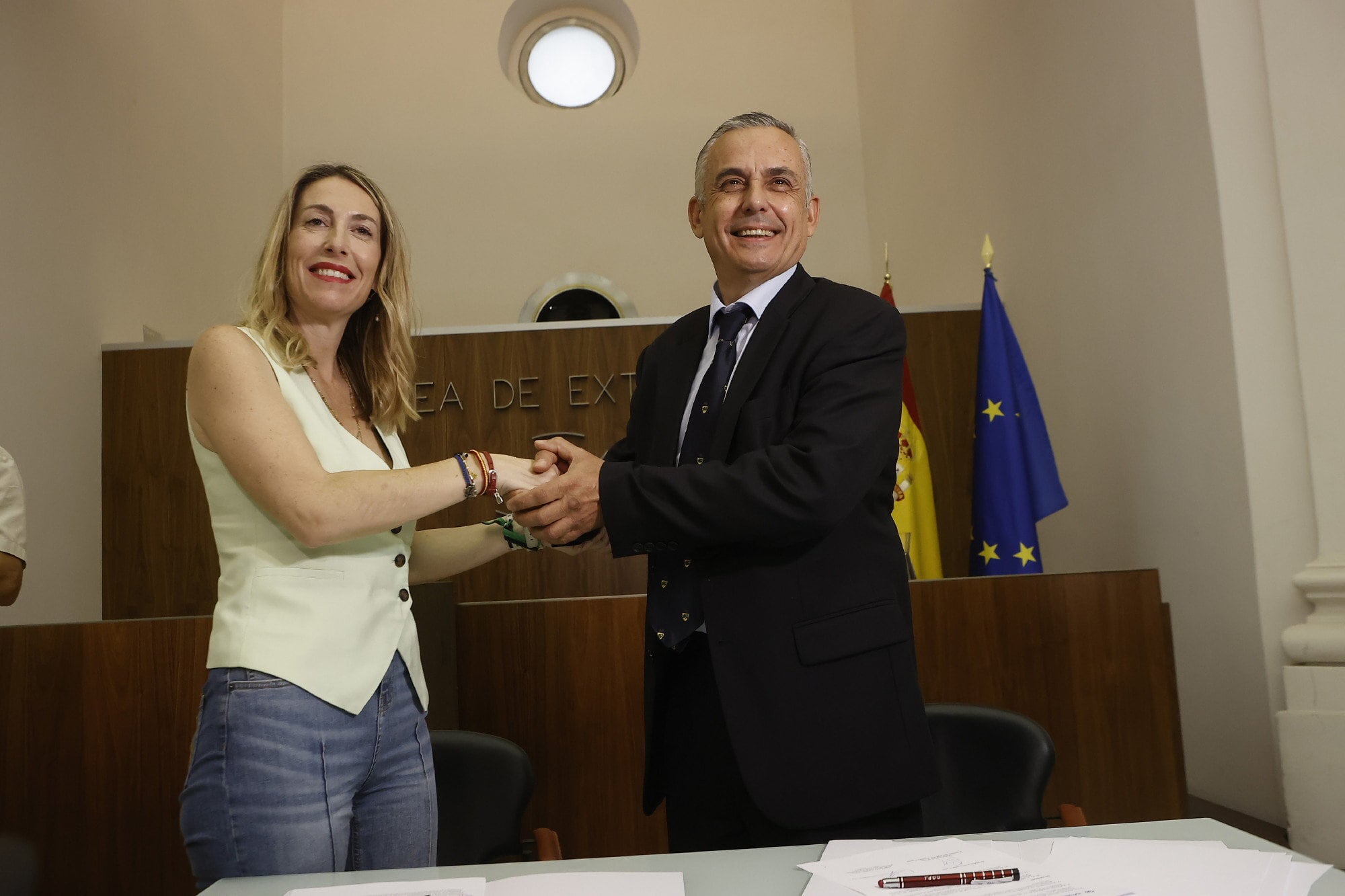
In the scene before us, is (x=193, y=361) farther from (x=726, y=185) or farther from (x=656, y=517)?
(x=726, y=185)

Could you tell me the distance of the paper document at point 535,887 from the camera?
1.06 metres

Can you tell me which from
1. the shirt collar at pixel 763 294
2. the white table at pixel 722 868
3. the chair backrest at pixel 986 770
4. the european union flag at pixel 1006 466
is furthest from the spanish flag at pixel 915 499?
the white table at pixel 722 868

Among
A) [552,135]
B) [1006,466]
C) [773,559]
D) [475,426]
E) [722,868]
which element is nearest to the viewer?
[722,868]

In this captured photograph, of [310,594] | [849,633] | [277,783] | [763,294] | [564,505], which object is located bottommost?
[277,783]

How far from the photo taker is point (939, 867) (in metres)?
1.07

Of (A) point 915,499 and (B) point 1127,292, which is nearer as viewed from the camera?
(B) point 1127,292

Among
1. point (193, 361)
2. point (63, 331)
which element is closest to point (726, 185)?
point (193, 361)

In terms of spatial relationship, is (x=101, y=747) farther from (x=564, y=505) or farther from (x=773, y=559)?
(x=773, y=559)

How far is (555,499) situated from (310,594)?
54 cm

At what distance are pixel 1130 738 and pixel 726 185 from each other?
1909 millimetres

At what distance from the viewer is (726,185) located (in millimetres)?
1954

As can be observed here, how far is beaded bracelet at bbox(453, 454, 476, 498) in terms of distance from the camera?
172 centimetres

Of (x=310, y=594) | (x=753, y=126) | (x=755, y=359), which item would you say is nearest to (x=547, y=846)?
A: (x=310, y=594)

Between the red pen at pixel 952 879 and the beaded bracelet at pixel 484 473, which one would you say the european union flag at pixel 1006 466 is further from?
the red pen at pixel 952 879
